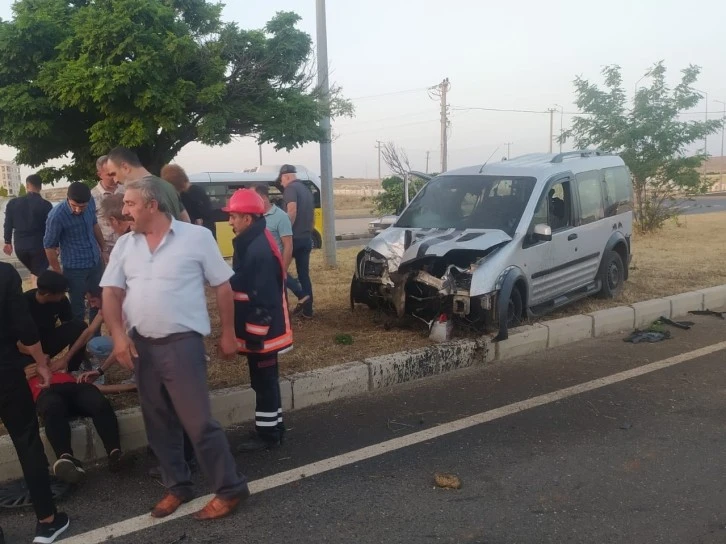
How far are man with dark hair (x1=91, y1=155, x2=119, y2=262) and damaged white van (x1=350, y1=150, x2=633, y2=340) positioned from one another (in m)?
2.54

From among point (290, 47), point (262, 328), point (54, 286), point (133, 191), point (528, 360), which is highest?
point (290, 47)

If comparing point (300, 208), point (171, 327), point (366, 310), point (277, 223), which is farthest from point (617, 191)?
point (171, 327)

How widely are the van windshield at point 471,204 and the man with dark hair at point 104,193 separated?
3.25 meters

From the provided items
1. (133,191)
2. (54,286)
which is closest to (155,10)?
(54,286)

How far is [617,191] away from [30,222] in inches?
279

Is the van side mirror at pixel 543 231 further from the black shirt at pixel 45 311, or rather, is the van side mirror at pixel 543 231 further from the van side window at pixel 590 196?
the black shirt at pixel 45 311

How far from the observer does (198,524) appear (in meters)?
3.68

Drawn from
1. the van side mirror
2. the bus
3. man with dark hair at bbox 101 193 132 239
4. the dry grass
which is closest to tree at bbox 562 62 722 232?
the dry grass

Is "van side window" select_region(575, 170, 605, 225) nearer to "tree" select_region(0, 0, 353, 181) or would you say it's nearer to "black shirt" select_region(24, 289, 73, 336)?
"tree" select_region(0, 0, 353, 181)

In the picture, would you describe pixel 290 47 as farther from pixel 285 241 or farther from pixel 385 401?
pixel 385 401

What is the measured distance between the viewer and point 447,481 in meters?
4.11

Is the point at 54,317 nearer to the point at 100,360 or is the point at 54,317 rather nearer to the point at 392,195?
the point at 100,360

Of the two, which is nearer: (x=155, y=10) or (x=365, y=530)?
(x=365, y=530)

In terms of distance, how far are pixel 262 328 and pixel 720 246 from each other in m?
13.5
